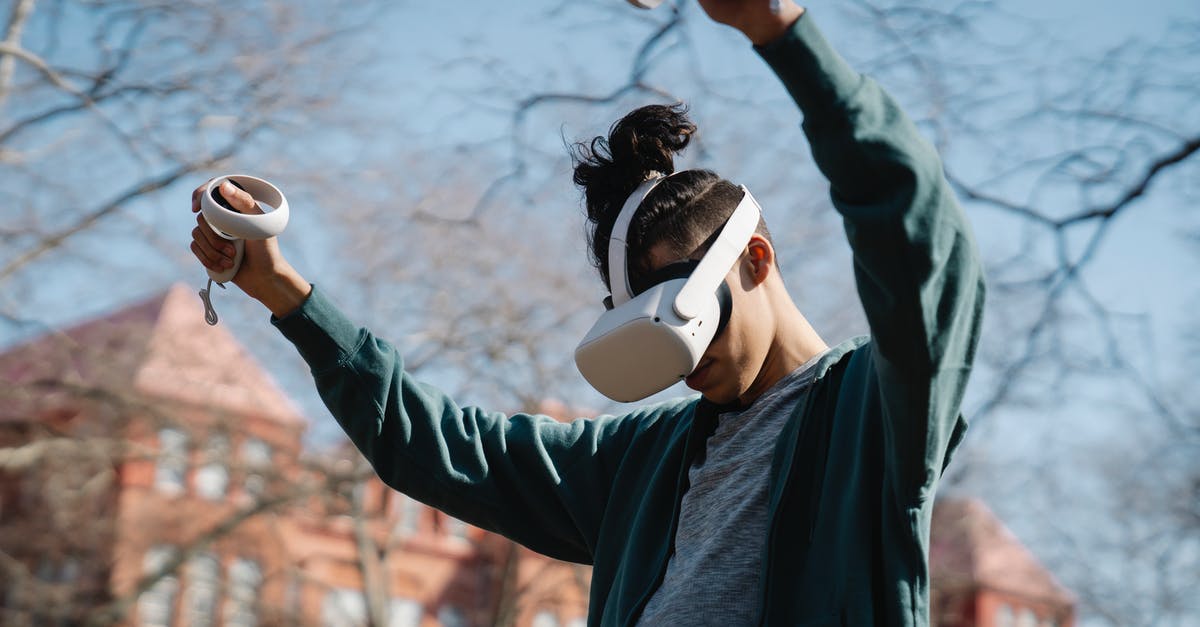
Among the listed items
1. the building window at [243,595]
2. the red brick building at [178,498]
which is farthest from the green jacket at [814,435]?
the building window at [243,595]

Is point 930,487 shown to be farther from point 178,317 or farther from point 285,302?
point 178,317

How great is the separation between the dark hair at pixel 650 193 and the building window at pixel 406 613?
28.2 m

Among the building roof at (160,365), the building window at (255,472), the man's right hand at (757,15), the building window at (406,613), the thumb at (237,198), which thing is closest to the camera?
the man's right hand at (757,15)

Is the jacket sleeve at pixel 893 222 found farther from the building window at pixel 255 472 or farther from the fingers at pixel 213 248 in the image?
the building window at pixel 255 472

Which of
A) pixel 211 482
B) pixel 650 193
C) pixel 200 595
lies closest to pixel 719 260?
pixel 650 193

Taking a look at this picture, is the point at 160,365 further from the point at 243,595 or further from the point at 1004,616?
the point at 1004,616

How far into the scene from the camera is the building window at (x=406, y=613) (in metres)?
29.7

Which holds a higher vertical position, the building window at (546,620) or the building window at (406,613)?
the building window at (406,613)

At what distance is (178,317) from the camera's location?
17.8 metres

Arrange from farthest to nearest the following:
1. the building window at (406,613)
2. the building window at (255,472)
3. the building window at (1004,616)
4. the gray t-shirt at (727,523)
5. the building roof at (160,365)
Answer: the building window at (1004,616) → the building window at (406,613) → the building window at (255,472) → the building roof at (160,365) → the gray t-shirt at (727,523)

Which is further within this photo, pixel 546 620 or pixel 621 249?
pixel 546 620

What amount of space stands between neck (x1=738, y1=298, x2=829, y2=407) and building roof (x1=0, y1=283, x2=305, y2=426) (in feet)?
41.5

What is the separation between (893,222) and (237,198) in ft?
3.87

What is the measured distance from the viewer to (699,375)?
7.20ft
